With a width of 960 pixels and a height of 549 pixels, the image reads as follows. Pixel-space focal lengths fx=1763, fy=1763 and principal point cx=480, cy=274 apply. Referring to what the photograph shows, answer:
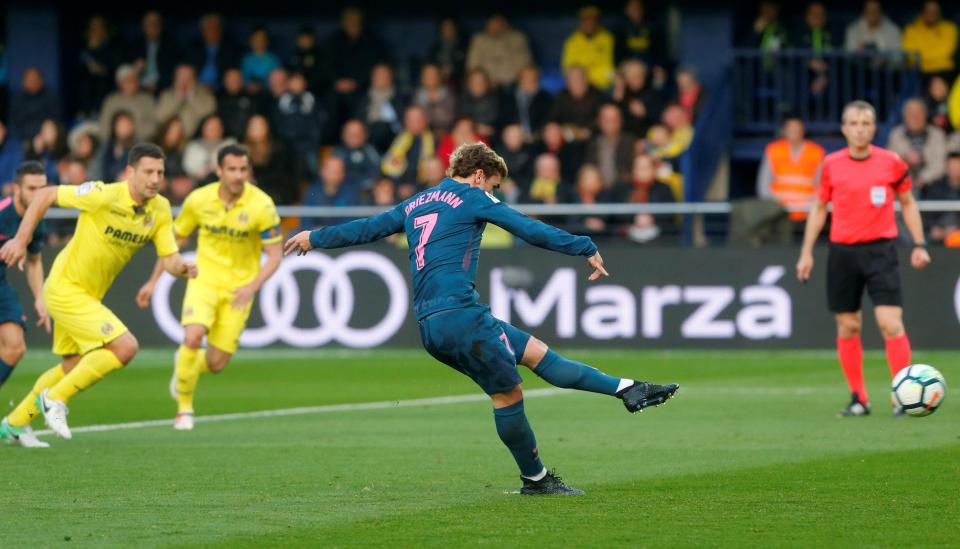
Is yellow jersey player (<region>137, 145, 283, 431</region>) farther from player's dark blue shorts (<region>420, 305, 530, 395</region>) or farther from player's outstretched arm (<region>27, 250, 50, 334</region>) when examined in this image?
player's dark blue shorts (<region>420, 305, 530, 395</region>)

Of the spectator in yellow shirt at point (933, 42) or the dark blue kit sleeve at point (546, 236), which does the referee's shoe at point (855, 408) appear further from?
the spectator in yellow shirt at point (933, 42)

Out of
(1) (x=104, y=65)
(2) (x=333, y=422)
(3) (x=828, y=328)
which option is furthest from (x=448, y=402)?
(1) (x=104, y=65)

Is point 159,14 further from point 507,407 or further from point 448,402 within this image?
point 507,407

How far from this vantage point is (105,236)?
1168 centimetres

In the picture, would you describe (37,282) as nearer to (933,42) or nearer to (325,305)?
(325,305)

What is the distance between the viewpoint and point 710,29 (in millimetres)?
24453

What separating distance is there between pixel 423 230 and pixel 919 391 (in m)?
4.39

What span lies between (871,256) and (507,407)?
208 inches

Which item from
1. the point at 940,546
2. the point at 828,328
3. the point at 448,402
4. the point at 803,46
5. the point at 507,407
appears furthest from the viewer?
the point at 803,46

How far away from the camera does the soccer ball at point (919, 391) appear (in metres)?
11.5

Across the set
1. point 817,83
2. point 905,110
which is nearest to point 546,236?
point 905,110

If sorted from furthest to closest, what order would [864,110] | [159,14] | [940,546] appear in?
[159,14] < [864,110] < [940,546]

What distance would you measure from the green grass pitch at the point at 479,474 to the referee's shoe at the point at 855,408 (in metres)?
0.22

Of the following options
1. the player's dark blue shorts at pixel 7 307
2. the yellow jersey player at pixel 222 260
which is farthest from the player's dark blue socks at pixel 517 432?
the player's dark blue shorts at pixel 7 307
